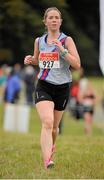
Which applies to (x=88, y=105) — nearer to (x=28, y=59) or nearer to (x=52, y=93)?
(x=28, y=59)

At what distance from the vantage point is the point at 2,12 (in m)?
11.1

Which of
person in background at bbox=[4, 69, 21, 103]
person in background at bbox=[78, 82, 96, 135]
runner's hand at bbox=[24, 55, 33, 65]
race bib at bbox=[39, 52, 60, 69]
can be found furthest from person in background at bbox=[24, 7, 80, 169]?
person in background at bbox=[4, 69, 21, 103]

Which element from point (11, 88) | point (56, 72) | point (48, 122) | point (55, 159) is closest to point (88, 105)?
point (11, 88)

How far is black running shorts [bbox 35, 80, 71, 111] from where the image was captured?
8359 mm

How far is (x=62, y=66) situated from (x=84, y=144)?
3775 mm

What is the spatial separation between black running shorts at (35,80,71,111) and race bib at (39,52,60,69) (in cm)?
23

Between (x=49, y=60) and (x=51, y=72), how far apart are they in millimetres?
170

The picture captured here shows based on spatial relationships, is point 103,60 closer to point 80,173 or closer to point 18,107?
point 80,173

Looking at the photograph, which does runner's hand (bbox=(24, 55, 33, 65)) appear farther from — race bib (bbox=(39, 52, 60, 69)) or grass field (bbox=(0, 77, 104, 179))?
grass field (bbox=(0, 77, 104, 179))

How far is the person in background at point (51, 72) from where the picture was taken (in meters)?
8.13

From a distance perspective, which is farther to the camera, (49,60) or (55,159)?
(55,159)

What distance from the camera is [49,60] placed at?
324 inches

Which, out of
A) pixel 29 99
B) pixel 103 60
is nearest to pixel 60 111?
pixel 103 60

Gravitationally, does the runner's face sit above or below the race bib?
above
